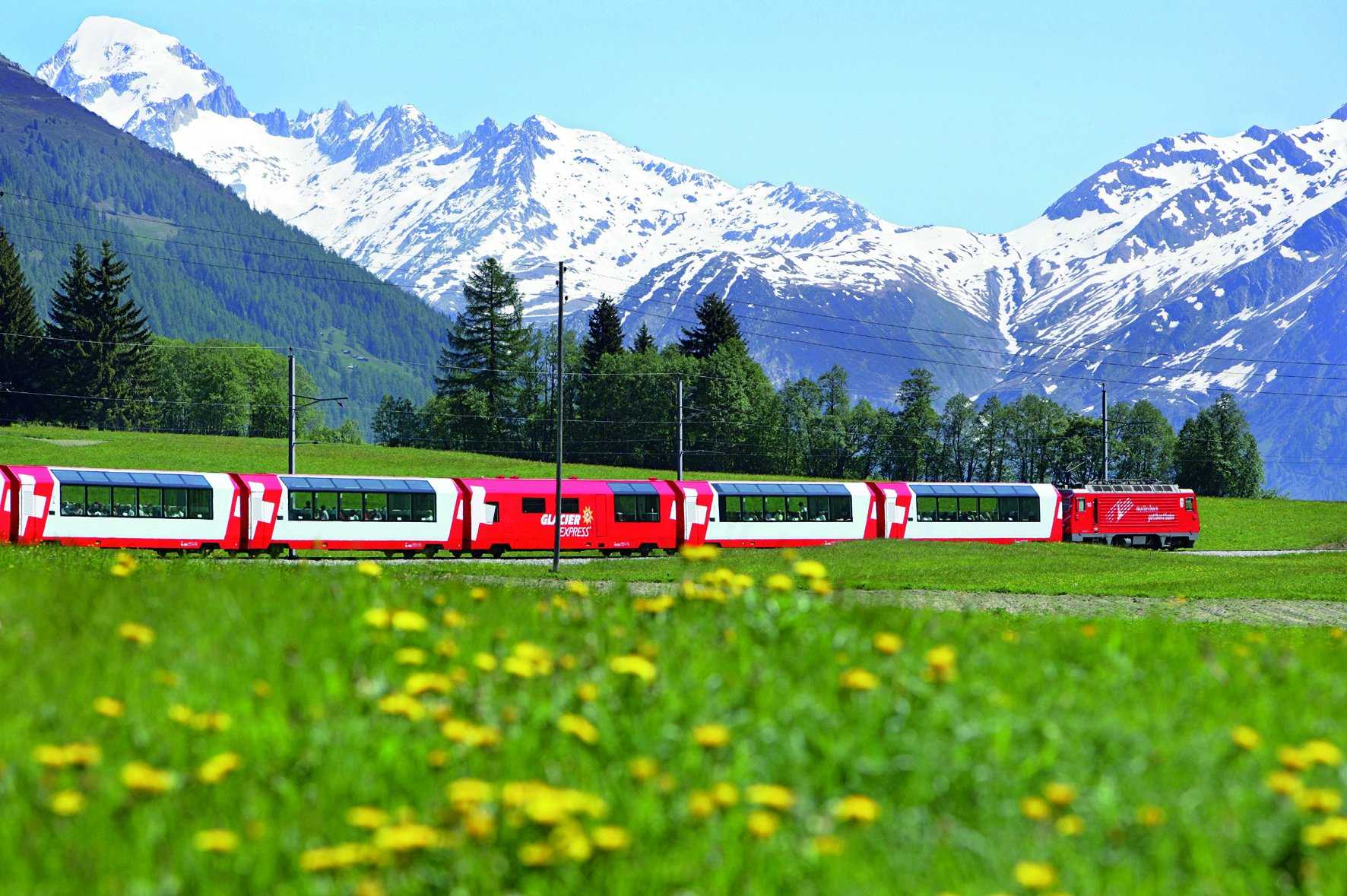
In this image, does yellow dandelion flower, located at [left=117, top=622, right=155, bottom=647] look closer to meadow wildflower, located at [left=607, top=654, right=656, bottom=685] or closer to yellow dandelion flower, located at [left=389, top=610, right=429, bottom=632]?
yellow dandelion flower, located at [left=389, top=610, right=429, bottom=632]

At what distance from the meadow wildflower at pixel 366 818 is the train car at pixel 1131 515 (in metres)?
73.5

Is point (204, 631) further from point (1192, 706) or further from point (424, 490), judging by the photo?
point (424, 490)

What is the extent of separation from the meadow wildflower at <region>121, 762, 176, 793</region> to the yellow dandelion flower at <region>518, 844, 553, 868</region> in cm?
153

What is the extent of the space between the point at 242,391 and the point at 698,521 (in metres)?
120

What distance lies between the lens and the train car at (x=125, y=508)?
50.0 metres

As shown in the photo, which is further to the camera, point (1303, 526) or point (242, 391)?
point (242, 391)

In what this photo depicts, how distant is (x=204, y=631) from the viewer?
8484mm

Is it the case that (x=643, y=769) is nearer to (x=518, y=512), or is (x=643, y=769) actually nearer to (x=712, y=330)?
(x=518, y=512)

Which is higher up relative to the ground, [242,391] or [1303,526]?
[242,391]

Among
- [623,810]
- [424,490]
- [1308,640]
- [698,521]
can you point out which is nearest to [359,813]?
[623,810]

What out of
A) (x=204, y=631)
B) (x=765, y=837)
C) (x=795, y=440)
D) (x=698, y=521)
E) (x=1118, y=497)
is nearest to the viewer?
(x=765, y=837)

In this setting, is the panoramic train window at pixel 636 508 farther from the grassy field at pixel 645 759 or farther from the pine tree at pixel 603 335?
the pine tree at pixel 603 335

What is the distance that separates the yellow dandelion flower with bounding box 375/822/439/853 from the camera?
527 cm

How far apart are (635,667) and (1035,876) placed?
8.89 feet
